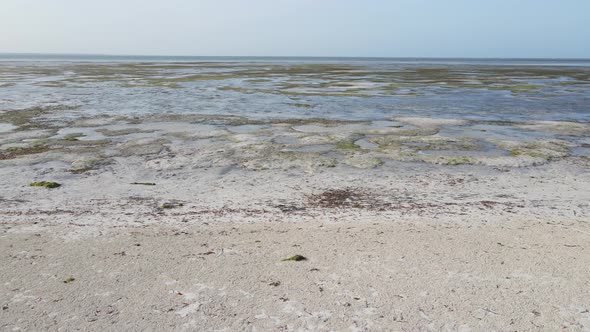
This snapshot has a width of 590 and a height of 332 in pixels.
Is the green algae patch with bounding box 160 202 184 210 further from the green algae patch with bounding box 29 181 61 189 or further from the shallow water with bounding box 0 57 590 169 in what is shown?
the shallow water with bounding box 0 57 590 169

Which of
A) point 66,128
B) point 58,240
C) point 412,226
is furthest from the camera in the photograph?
point 66,128

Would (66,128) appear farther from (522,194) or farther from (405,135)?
(522,194)

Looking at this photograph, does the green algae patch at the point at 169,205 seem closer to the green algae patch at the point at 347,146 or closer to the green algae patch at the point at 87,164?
the green algae patch at the point at 87,164

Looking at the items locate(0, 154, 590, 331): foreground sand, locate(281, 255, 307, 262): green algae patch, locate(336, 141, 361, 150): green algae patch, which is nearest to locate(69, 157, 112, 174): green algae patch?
locate(0, 154, 590, 331): foreground sand

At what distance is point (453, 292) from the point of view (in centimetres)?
595

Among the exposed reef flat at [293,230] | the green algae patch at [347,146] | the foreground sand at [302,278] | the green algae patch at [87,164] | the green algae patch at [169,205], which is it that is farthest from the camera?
the green algae patch at [347,146]

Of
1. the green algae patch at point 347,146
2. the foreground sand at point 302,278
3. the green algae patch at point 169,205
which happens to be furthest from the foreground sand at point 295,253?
the green algae patch at point 347,146

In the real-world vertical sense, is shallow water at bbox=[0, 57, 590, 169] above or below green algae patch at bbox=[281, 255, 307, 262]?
below

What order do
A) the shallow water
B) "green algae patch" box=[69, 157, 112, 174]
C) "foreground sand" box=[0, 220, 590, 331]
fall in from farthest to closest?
the shallow water < "green algae patch" box=[69, 157, 112, 174] < "foreground sand" box=[0, 220, 590, 331]

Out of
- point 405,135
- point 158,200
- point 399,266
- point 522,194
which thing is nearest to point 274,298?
point 399,266

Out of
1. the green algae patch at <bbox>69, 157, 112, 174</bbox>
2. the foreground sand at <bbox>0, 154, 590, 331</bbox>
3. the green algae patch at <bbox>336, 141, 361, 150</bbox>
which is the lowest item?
the green algae patch at <bbox>69, 157, 112, 174</bbox>

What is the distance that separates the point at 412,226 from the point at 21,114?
20.0 meters

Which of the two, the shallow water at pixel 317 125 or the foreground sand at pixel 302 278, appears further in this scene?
the shallow water at pixel 317 125

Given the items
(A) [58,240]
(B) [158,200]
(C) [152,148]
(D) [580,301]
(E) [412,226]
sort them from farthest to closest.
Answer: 1. (C) [152,148]
2. (B) [158,200]
3. (E) [412,226]
4. (A) [58,240]
5. (D) [580,301]
